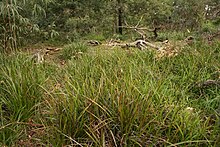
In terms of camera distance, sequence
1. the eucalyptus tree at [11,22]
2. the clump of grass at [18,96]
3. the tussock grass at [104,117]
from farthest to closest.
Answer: the eucalyptus tree at [11,22] → the clump of grass at [18,96] → the tussock grass at [104,117]

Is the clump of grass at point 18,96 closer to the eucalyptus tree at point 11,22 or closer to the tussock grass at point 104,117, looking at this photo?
the tussock grass at point 104,117

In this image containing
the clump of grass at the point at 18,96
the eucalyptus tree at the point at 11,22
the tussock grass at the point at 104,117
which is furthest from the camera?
the eucalyptus tree at the point at 11,22

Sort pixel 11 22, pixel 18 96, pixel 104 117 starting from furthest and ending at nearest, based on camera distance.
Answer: pixel 11 22, pixel 18 96, pixel 104 117

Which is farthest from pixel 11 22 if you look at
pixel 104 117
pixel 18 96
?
pixel 104 117

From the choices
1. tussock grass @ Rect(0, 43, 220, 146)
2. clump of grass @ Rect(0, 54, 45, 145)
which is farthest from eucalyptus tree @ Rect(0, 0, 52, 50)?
tussock grass @ Rect(0, 43, 220, 146)

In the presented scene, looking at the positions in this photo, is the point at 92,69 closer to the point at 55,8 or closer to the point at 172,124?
the point at 172,124

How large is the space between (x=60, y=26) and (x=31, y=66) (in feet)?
15.5

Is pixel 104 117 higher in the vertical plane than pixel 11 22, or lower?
lower

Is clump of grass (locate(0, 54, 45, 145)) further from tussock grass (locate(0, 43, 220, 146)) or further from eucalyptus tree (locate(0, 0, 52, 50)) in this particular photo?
eucalyptus tree (locate(0, 0, 52, 50))

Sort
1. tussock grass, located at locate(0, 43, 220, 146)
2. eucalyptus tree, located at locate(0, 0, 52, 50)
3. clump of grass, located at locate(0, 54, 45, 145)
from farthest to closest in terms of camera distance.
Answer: eucalyptus tree, located at locate(0, 0, 52, 50) → clump of grass, located at locate(0, 54, 45, 145) → tussock grass, located at locate(0, 43, 220, 146)

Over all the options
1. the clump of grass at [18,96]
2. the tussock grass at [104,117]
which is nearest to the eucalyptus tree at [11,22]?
the clump of grass at [18,96]

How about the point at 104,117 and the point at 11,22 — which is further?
the point at 11,22

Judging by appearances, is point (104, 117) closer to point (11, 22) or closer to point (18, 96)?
point (18, 96)

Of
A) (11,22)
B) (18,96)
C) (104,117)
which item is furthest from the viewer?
(11,22)
